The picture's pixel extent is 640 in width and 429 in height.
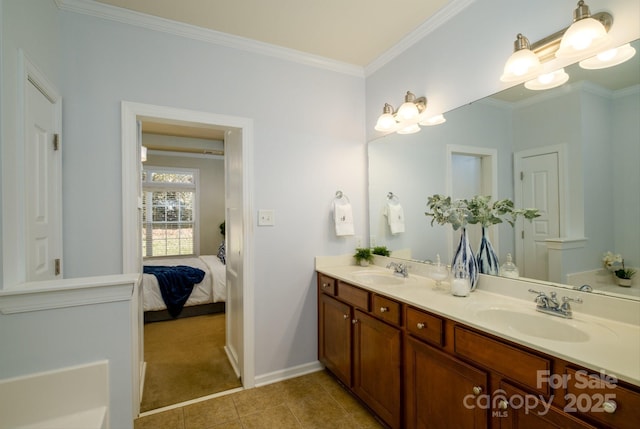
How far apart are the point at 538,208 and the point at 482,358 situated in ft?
2.71

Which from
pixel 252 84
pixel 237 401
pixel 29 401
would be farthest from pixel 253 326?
pixel 252 84

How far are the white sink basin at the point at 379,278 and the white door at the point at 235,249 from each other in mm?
901

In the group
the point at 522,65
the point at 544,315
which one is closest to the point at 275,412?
the point at 544,315

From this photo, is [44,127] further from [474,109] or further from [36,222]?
[474,109]

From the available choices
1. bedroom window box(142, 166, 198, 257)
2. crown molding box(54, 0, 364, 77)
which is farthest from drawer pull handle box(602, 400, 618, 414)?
bedroom window box(142, 166, 198, 257)

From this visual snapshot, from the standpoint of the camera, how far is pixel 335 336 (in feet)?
7.31

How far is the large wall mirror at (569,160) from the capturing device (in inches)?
48.4

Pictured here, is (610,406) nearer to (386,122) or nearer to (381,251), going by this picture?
Result: (381,251)

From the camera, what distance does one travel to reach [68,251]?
1.77 metres

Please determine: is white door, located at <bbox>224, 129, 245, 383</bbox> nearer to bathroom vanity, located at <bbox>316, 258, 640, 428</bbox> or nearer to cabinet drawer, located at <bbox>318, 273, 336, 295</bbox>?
cabinet drawer, located at <bbox>318, 273, 336, 295</bbox>

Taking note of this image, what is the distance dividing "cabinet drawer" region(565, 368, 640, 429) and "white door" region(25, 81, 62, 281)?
Answer: 209 cm

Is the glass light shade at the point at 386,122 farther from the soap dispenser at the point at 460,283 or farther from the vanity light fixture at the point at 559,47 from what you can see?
the soap dispenser at the point at 460,283

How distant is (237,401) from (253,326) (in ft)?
1.62

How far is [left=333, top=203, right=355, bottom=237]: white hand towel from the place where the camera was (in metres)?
2.51
